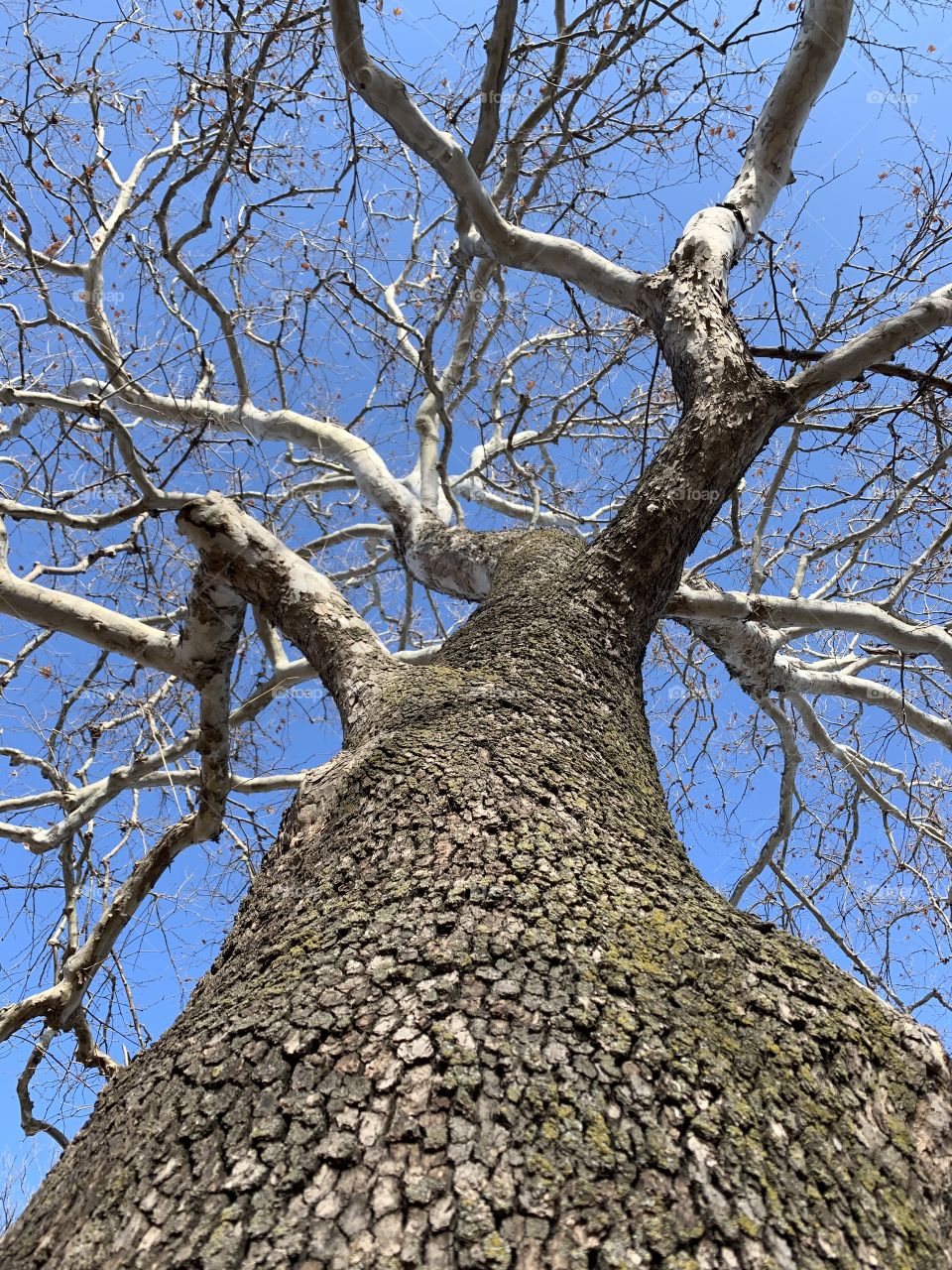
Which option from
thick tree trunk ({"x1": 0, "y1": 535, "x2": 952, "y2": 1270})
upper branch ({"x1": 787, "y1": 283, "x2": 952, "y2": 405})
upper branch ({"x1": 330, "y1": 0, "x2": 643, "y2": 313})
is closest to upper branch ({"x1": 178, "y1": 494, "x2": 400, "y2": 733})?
thick tree trunk ({"x1": 0, "y1": 535, "x2": 952, "y2": 1270})

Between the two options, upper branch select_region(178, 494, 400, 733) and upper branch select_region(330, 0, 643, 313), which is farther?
upper branch select_region(330, 0, 643, 313)

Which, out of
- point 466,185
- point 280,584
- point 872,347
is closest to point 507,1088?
point 280,584

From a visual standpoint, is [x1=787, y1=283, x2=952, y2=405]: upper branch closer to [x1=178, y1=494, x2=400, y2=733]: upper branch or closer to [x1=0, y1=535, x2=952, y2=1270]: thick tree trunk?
[x1=178, y1=494, x2=400, y2=733]: upper branch

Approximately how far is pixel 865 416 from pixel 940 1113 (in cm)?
319

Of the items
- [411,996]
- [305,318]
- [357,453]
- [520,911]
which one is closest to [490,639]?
[520,911]

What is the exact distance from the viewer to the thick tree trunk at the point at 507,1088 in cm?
78

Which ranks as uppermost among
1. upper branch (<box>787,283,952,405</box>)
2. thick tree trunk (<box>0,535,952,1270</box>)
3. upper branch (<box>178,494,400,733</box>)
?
upper branch (<box>787,283,952,405</box>)

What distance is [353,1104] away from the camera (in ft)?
2.97

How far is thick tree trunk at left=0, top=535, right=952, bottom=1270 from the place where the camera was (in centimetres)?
78

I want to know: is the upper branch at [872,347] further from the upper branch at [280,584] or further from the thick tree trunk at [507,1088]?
the thick tree trunk at [507,1088]

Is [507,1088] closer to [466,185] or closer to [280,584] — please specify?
[280,584]

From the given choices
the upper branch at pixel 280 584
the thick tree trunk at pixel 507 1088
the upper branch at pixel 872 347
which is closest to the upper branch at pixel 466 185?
the upper branch at pixel 872 347

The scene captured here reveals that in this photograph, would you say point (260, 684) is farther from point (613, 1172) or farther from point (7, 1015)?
point (613, 1172)

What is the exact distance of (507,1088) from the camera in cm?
91
